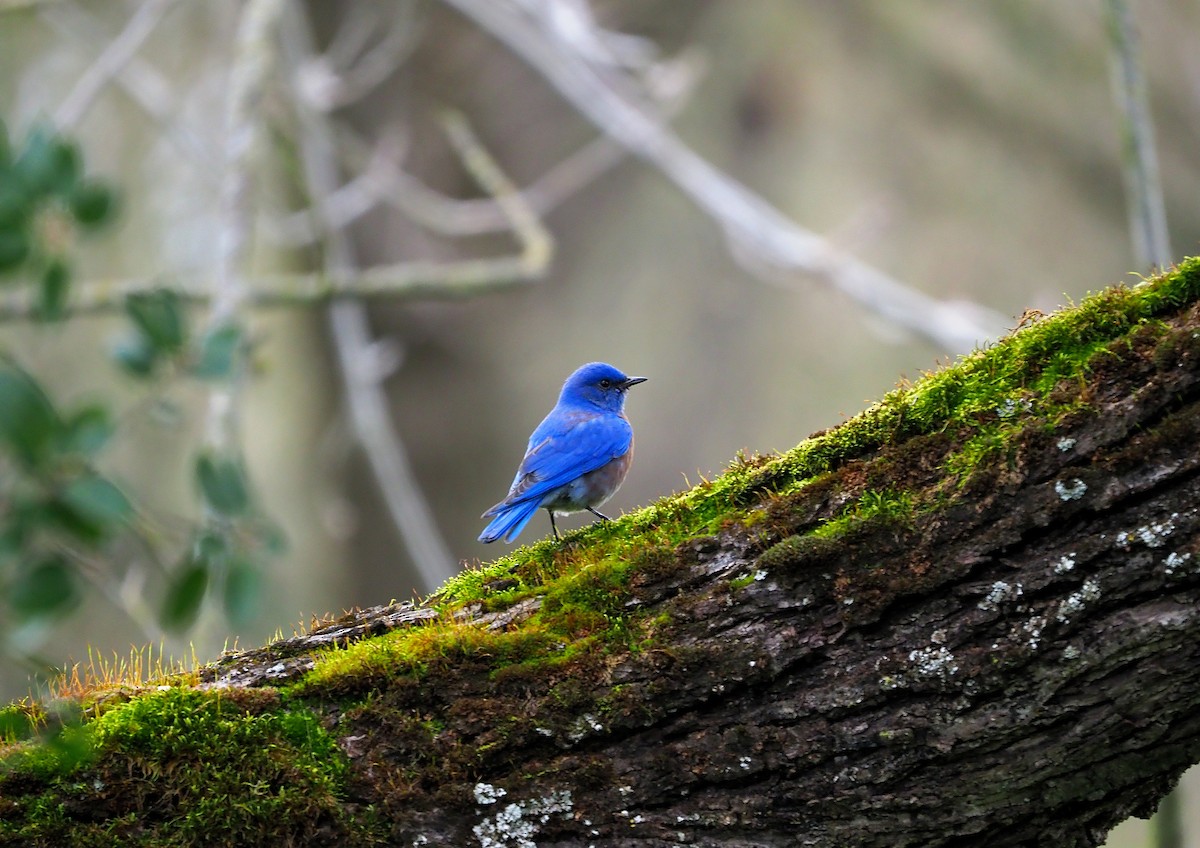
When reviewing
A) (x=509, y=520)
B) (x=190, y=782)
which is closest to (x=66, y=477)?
(x=190, y=782)

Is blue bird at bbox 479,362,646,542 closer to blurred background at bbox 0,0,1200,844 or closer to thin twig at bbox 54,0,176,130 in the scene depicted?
thin twig at bbox 54,0,176,130

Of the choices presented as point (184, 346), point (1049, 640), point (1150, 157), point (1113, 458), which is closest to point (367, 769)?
point (184, 346)

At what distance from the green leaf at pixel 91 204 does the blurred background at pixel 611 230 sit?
7.68m

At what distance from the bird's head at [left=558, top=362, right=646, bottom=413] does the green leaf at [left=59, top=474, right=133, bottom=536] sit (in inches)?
151

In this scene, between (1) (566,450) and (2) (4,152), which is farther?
(1) (566,450)

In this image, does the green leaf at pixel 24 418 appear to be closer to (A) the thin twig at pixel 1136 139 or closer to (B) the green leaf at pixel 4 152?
(B) the green leaf at pixel 4 152

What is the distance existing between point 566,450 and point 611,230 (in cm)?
773

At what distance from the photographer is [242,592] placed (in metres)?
2.07

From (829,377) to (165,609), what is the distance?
9.89 m

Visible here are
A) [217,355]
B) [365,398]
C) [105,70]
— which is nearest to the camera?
[217,355]

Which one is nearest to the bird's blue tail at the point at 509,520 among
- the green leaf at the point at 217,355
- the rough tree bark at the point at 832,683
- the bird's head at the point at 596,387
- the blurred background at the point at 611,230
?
the bird's head at the point at 596,387

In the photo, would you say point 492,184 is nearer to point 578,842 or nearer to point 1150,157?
point 1150,157

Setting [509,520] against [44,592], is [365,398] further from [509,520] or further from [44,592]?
[44,592]

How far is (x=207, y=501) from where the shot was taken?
7.24 ft
